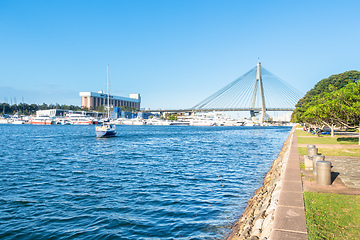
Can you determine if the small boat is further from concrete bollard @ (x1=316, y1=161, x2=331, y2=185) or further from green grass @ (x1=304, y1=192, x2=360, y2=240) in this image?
green grass @ (x1=304, y1=192, x2=360, y2=240)

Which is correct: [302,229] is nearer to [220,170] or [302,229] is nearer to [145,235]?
[145,235]

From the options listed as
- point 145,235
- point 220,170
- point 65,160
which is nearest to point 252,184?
point 220,170

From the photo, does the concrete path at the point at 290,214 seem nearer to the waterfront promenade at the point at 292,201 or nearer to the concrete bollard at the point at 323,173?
the waterfront promenade at the point at 292,201

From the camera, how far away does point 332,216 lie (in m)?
6.86

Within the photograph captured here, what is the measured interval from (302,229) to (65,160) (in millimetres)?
21523

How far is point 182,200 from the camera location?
474 inches

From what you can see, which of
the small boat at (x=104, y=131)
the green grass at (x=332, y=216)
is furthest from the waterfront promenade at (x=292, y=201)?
the small boat at (x=104, y=131)

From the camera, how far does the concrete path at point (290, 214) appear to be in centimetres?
576

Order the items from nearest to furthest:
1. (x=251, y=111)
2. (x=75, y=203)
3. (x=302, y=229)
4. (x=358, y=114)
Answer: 1. (x=302, y=229)
2. (x=75, y=203)
3. (x=358, y=114)
4. (x=251, y=111)

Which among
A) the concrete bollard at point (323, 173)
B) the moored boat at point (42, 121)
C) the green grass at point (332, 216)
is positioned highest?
the moored boat at point (42, 121)

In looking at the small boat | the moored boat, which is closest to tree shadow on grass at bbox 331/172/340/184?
the small boat

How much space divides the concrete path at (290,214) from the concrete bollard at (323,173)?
0.70m

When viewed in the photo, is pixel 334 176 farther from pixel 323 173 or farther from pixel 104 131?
pixel 104 131

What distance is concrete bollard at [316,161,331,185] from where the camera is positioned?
1008 cm
